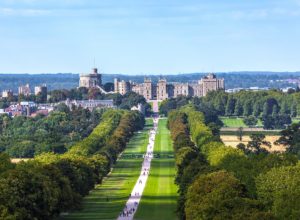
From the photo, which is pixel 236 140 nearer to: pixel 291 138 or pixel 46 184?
pixel 291 138

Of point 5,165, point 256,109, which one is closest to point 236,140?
point 256,109

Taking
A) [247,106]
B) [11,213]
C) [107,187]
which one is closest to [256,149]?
[107,187]

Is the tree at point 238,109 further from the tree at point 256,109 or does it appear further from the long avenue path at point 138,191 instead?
the long avenue path at point 138,191

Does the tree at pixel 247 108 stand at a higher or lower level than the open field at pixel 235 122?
higher

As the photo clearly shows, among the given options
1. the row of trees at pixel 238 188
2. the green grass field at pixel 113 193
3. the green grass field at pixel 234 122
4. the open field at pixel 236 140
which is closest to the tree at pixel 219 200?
the row of trees at pixel 238 188

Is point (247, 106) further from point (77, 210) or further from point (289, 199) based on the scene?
point (289, 199)

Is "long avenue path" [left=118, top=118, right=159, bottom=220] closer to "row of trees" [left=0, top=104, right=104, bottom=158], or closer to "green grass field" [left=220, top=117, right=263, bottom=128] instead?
"row of trees" [left=0, top=104, right=104, bottom=158]
